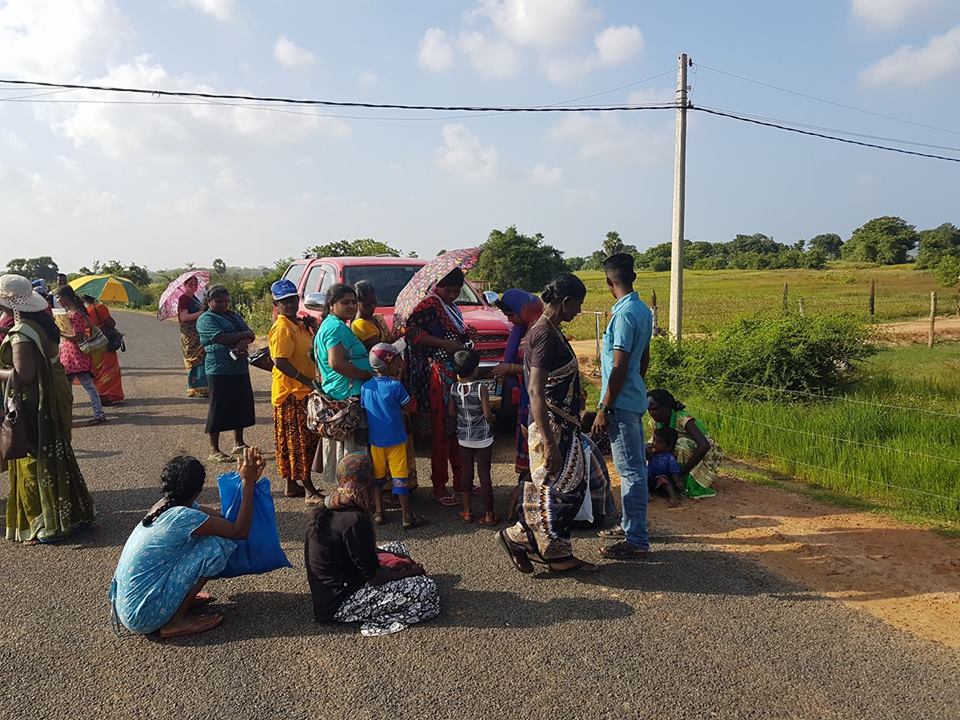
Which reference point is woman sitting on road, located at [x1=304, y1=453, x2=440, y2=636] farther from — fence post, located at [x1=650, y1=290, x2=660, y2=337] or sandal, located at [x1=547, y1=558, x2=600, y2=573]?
fence post, located at [x1=650, y1=290, x2=660, y2=337]

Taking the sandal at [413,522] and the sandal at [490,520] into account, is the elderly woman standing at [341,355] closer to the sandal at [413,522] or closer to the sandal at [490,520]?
the sandal at [413,522]

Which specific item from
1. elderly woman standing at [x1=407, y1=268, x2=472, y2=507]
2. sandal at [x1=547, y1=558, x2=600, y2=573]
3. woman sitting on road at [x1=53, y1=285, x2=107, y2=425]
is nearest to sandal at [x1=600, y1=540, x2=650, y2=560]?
sandal at [x1=547, y1=558, x2=600, y2=573]

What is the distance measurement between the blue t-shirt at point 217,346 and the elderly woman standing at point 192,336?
2319 millimetres

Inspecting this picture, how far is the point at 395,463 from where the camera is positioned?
5.18 m

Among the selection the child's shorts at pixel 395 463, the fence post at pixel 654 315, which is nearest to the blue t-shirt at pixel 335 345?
the child's shorts at pixel 395 463

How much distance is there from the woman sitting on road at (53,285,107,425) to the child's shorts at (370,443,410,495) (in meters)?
5.75

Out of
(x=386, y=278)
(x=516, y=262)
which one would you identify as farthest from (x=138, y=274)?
(x=386, y=278)

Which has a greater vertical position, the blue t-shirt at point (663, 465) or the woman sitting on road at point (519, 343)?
the woman sitting on road at point (519, 343)

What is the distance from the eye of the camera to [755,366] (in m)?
8.85

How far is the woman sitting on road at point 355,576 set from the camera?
146 inches

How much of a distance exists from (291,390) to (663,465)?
10.5 feet

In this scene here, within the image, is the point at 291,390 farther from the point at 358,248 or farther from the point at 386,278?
the point at 358,248

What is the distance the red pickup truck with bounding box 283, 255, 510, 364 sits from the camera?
7.60m

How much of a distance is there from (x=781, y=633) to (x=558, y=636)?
3.87ft
